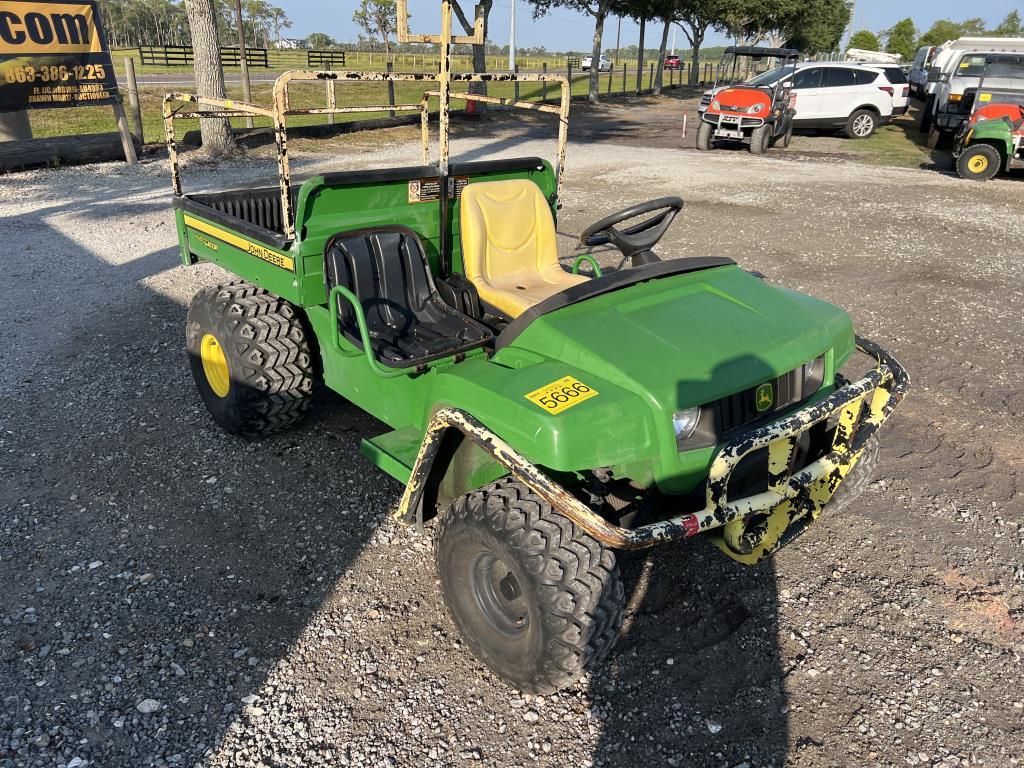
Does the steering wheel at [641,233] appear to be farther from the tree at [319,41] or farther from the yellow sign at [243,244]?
the tree at [319,41]

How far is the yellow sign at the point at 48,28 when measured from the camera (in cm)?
1045

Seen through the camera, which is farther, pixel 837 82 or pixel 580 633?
pixel 837 82

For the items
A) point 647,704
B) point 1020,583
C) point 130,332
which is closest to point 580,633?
point 647,704

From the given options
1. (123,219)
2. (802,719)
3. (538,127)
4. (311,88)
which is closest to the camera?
(802,719)

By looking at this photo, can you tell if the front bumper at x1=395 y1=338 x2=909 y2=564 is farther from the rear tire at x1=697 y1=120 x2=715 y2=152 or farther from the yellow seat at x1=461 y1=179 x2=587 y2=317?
the rear tire at x1=697 y1=120 x2=715 y2=152

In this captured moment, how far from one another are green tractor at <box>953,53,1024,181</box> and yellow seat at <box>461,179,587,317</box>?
11.3 meters

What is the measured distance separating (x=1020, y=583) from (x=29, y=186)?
39.1 feet

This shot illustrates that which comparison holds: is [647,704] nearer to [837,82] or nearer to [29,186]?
[29,186]

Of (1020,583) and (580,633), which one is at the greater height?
(580,633)

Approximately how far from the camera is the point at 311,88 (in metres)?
32.3

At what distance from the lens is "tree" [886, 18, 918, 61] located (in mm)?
69500

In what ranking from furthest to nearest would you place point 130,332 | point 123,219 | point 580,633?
point 123,219 → point 130,332 → point 580,633

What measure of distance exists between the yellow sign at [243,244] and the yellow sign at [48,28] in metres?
8.77

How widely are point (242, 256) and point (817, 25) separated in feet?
196
